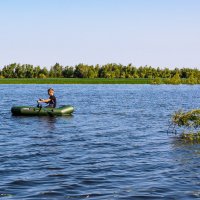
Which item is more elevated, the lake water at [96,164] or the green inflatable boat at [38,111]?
the green inflatable boat at [38,111]

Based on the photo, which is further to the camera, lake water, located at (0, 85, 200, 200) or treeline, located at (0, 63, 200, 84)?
treeline, located at (0, 63, 200, 84)

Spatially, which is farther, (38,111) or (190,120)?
(38,111)

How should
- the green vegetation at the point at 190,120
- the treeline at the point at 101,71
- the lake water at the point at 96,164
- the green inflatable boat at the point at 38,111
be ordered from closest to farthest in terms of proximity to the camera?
1. the lake water at the point at 96,164
2. the green vegetation at the point at 190,120
3. the green inflatable boat at the point at 38,111
4. the treeline at the point at 101,71

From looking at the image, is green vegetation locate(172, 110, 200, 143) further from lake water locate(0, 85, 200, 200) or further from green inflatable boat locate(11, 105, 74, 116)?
green inflatable boat locate(11, 105, 74, 116)

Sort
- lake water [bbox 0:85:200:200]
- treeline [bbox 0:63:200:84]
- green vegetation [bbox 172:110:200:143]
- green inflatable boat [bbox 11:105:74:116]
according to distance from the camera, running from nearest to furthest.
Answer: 1. lake water [bbox 0:85:200:200]
2. green vegetation [bbox 172:110:200:143]
3. green inflatable boat [bbox 11:105:74:116]
4. treeline [bbox 0:63:200:84]

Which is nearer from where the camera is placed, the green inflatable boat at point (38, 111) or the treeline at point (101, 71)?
the green inflatable boat at point (38, 111)

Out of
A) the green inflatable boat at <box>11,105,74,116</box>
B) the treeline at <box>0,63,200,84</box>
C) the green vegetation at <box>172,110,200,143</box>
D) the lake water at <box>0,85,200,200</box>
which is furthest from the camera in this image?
the treeline at <box>0,63,200,84</box>

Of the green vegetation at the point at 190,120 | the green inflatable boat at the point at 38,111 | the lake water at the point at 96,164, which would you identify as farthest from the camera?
the green inflatable boat at the point at 38,111

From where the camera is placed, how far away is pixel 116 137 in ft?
70.1

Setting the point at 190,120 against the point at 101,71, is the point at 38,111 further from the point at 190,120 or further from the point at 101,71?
the point at 101,71

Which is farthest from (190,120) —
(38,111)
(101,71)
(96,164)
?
(101,71)

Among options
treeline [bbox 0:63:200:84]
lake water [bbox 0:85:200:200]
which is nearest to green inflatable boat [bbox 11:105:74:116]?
lake water [bbox 0:85:200:200]

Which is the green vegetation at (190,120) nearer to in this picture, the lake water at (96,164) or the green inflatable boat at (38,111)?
the lake water at (96,164)

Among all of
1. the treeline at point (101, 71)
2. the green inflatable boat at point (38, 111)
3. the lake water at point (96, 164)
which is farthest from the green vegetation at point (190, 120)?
the treeline at point (101, 71)
